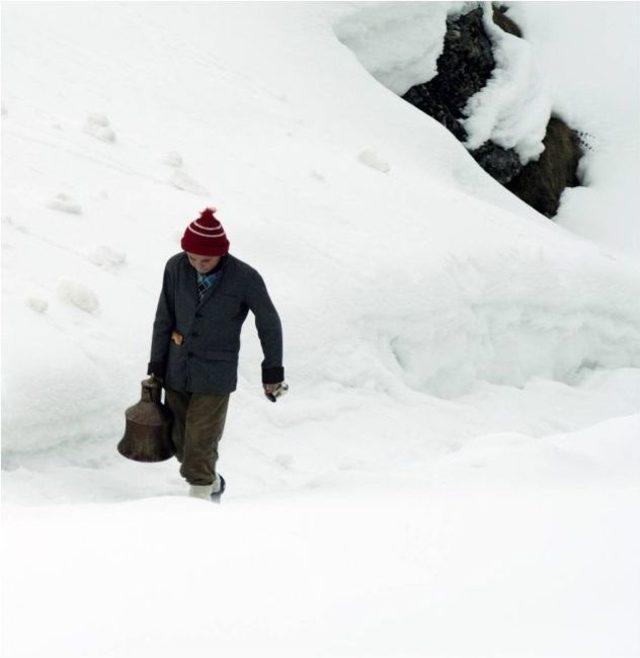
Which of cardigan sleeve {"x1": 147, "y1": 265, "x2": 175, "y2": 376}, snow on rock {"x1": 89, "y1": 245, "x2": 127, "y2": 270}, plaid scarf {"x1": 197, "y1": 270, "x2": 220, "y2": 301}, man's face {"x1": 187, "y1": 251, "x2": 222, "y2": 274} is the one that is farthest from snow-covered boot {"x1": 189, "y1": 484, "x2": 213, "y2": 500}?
snow on rock {"x1": 89, "y1": 245, "x2": 127, "y2": 270}

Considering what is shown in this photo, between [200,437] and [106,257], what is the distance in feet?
5.53

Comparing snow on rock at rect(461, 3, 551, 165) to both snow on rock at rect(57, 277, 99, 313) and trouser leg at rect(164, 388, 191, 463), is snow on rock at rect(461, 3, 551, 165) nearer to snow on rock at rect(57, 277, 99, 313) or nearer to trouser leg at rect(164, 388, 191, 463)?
snow on rock at rect(57, 277, 99, 313)

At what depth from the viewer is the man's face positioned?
417 cm

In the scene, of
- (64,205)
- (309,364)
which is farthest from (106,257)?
(309,364)

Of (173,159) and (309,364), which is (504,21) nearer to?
(173,159)

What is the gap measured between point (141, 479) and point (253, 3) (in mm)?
6697

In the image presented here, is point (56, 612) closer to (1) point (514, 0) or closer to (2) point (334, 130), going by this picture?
(2) point (334, 130)

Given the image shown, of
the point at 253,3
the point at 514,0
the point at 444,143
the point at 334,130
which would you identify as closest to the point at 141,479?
the point at 334,130

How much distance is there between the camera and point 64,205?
6.00 m

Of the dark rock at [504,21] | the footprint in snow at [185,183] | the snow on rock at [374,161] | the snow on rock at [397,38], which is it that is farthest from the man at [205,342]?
the dark rock at [504,21]

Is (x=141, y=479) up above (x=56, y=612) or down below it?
below

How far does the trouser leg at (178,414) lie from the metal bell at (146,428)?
0.24ft

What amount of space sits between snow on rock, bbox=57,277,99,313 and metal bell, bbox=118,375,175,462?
863 millimetres

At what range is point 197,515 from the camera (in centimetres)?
320
